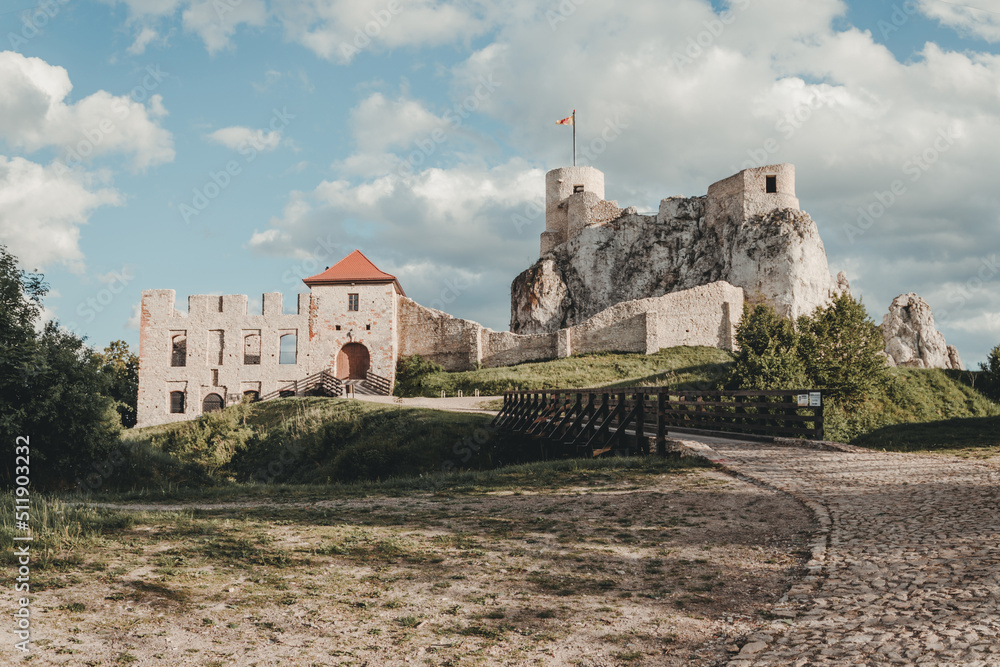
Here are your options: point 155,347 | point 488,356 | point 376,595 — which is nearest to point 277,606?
point 376,595

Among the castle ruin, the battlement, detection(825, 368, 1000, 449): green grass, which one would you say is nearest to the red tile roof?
the castle ruin

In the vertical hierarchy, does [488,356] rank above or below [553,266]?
below

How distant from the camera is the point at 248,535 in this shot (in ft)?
18.5

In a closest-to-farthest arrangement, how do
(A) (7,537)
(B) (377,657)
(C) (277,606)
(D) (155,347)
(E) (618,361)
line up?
(B) (377,657)
(C) (277,606)
(A) (7,537)
(E) (618,361)
(D) (155,347)

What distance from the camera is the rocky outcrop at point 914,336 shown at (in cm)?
4125

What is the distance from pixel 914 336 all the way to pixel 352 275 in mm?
34859

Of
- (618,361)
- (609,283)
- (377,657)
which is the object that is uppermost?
(609,283)

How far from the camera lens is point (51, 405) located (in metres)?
12.2

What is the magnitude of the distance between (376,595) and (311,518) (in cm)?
259

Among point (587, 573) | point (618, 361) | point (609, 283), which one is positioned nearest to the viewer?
point (587, 573)

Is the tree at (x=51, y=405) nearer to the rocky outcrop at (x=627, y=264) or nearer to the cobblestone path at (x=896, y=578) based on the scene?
the cobblestone path at (x=896, y=578)

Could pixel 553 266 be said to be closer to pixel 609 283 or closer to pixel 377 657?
pixel 609 283

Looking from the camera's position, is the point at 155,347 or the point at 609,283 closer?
the point at 155,347

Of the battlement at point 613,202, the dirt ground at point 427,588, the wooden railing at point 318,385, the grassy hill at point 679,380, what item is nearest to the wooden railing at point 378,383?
the wooden railing at point 318,385
